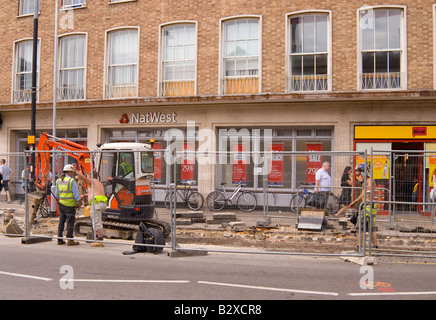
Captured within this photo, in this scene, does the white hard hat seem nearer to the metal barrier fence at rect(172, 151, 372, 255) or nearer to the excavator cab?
the excavator cab

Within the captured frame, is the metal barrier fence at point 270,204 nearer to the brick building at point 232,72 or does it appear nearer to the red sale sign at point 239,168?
the red sale sign at point 239,168

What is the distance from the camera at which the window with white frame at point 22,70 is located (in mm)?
20641

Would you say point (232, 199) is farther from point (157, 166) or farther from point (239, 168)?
point (157, 166)

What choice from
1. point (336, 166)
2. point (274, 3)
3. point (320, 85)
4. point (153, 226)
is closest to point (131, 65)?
point (274, 3)

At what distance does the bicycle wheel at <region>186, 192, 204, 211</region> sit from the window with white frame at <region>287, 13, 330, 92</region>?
8.56 m

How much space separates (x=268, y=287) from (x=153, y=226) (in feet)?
14.2

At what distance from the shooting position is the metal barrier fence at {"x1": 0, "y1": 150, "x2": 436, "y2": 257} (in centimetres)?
912

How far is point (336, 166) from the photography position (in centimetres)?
903

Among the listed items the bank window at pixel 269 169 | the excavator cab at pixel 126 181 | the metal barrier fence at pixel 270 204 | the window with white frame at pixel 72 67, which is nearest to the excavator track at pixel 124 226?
the excavator cab at pixel 126 181

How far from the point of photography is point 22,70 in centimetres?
2081

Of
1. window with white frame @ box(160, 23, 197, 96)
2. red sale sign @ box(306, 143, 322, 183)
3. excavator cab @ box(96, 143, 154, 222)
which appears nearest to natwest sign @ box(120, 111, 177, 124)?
window with white frame @ box(160, 23, 197, 96)

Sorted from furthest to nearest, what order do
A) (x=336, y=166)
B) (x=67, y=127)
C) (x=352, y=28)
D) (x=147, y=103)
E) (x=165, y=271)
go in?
(x=67, y=127), (x=147, y=103), (x=352, y=28), (x=336, y=166), (x=165, y=271)

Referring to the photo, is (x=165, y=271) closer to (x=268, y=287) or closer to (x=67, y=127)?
(x=268, y=287)

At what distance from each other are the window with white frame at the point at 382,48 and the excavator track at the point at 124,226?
9537 millimetres
